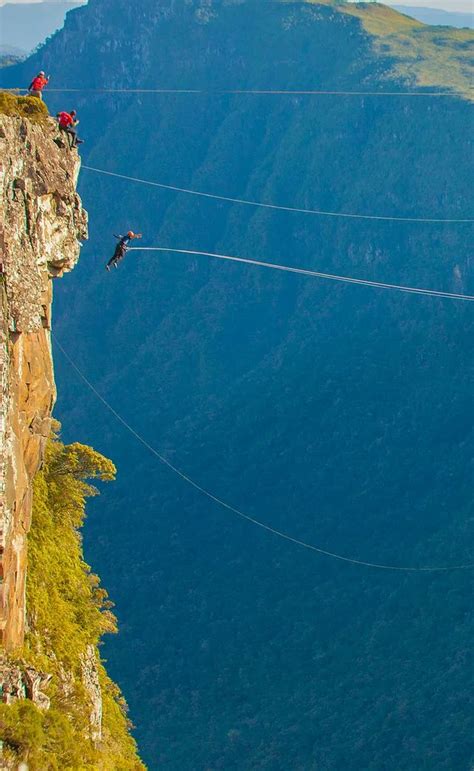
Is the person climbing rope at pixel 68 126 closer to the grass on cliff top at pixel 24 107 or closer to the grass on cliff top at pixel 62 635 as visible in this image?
the grass on cliff top at pixel 24 107

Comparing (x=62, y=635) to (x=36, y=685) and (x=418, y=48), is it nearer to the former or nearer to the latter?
(x=36, y=685)

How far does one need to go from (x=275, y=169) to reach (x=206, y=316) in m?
10.7

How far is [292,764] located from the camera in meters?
47.5

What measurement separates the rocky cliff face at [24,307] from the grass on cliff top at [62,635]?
1.46 m

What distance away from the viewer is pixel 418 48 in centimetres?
8100

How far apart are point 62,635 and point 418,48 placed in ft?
211

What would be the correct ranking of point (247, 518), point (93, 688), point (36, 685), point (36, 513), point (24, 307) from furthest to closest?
point (247, 518) < point (36, 513) < point (93, 688) < point (24, 307) < point (36, 685)

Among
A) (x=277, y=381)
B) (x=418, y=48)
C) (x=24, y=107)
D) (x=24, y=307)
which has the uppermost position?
(x=418, y=48)

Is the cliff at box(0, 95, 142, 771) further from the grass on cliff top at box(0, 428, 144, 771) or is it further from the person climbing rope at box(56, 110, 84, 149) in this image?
the person climbing rope at box(56, 110, 84, 149)

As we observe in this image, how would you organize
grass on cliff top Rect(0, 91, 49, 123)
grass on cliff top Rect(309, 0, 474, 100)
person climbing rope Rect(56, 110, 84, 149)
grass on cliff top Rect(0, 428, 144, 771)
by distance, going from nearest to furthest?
grass on cliff top Rect(0, 428, 144, 771)
grass on cliff top Rect(0, 91, 49, 123)
person climbing rope Rect(56, 110, 84, 149)
grass on cliff top Rect(309, 0, 474, 100)

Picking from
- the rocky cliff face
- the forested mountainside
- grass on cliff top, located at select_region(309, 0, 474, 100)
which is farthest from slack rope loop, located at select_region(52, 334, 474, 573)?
the rocky cliff face

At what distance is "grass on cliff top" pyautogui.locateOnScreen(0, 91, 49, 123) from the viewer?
69.6 ft

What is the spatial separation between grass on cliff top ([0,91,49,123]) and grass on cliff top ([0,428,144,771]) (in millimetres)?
7416

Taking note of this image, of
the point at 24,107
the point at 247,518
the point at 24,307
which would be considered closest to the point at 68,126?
the point at 24,107
